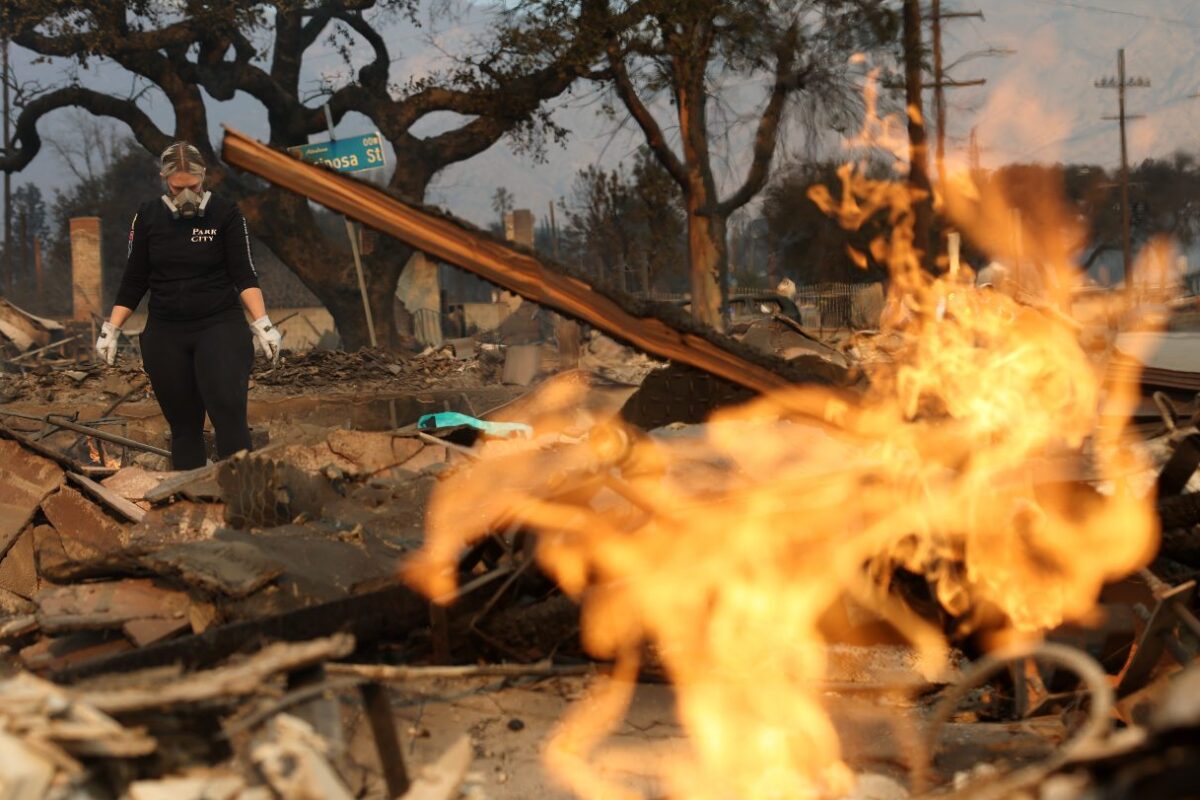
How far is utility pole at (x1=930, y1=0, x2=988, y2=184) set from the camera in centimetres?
2453

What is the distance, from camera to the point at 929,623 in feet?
12.8

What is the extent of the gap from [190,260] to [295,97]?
18.9 metres

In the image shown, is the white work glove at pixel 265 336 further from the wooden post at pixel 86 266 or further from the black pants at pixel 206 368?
the wooden post at pixel 86 266

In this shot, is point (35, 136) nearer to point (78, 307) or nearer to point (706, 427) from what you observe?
point (78, 307)

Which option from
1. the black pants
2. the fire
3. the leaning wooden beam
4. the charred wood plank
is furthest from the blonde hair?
the charred wood plank

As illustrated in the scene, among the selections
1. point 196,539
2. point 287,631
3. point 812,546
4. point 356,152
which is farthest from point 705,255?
point 287,631

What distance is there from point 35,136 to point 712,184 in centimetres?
1570

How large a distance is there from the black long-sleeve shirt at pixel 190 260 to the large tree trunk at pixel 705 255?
1322 cm

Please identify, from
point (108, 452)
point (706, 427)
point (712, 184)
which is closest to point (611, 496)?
point (706, 427)

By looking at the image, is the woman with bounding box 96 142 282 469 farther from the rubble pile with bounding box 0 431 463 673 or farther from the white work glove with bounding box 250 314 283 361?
the rubble pile with bounding box 0 431 463 673

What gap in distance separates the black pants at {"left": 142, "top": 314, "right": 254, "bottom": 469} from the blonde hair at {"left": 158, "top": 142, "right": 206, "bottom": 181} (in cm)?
76

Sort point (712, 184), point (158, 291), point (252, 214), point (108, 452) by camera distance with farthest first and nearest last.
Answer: point (252, 214), point (712, 184), point (108, 452), point (158, 291)

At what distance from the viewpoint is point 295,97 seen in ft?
74.0

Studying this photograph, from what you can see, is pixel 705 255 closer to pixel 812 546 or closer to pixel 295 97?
pixel 295 97
